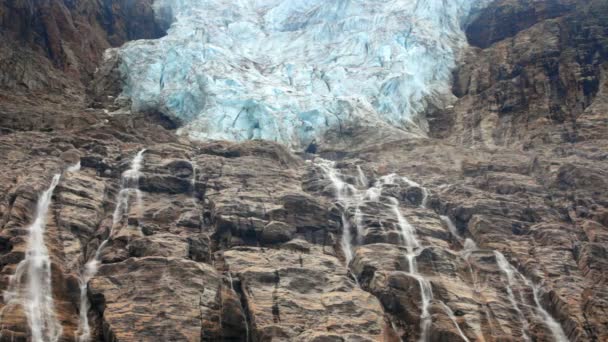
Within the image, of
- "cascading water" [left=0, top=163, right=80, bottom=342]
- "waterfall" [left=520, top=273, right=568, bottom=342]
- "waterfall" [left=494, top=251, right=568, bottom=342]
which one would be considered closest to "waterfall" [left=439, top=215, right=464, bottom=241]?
"waterfall" [left=494, top=251, right=568, bottom=342]

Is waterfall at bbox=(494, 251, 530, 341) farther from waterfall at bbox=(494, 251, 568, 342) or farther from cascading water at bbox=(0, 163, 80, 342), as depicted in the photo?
cascading water at bbox=(0, 163, 80, 342)

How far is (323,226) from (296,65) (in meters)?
38.1

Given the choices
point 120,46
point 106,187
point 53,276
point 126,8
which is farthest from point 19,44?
point 53,276

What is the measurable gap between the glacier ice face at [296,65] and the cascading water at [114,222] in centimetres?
1675

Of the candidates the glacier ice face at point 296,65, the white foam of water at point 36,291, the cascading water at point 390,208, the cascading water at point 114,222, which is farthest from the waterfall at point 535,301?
the glacier ice face at point 296,65

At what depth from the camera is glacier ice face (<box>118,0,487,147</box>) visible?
217ft

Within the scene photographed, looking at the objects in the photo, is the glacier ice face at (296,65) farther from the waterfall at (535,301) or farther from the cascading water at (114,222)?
the waterfall at (535,301)

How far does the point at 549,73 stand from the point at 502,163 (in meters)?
20.7

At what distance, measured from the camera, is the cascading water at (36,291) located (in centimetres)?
2931

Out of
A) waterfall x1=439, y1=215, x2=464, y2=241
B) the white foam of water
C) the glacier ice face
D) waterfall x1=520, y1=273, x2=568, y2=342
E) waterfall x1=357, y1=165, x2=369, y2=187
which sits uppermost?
the glacier ice face

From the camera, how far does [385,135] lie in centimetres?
6481

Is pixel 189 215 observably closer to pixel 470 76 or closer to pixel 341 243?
pixel 341 243

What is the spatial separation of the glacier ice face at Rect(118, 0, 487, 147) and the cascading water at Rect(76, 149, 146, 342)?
54.9 feet

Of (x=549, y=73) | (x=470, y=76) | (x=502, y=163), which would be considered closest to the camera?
(x=502, y=163)
